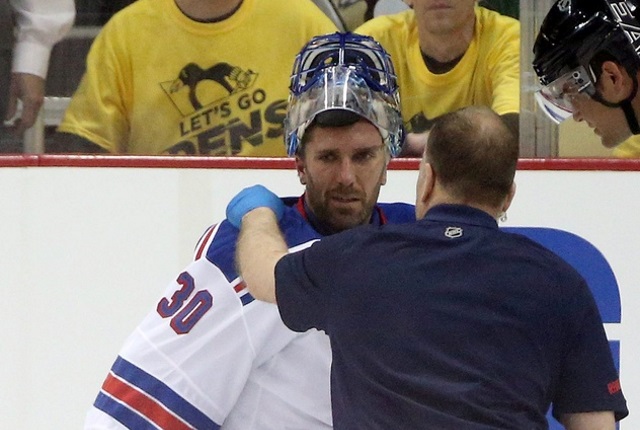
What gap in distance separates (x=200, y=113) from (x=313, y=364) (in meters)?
1.12

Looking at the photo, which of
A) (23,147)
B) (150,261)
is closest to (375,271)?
(150,261)

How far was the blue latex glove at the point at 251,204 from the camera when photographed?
1721mm

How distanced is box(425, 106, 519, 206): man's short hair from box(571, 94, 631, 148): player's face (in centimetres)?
80

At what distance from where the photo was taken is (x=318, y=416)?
1728 millimetres

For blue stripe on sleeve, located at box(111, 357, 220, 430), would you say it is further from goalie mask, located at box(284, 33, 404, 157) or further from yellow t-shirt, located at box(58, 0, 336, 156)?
yellow t-shirt, located at box(58, 0, 336, 156)

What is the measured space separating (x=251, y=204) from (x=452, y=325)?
18.1 inches

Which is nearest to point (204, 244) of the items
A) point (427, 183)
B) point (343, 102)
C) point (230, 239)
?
point (230, 239)

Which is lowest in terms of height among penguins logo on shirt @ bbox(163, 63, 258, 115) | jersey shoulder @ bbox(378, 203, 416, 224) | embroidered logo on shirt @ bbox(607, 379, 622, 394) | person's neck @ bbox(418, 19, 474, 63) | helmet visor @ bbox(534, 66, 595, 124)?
embroidered logo on shirt @ bbox(607, 379, 622, 394)

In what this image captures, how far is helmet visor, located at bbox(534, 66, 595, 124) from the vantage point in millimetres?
2160

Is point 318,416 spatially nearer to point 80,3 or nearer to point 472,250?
point 472,250

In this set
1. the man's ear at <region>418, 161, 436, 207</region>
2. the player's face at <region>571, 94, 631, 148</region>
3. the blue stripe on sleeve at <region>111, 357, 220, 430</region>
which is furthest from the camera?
the player's face at <region>571, 94, 631, 148</region>

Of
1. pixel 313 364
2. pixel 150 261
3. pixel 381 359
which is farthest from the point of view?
pixel 150 261

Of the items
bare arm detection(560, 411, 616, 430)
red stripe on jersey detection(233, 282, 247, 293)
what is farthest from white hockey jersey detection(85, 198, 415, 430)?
bare arm detection(560, 411, 616, 430)

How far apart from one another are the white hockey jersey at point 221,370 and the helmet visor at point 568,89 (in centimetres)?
74
